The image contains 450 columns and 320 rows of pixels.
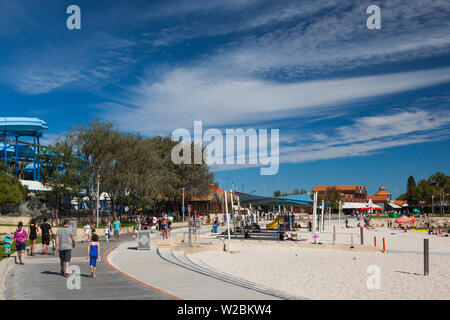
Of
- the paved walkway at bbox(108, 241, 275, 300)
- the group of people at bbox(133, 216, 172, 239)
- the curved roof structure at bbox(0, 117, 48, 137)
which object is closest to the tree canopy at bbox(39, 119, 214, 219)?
the group of people at bbox(133, 216, 172, 239)

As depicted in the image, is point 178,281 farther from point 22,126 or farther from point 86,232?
point 22,126

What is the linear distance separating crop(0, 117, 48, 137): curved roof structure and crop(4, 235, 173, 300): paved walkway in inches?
1844

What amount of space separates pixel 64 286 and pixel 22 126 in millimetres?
51862

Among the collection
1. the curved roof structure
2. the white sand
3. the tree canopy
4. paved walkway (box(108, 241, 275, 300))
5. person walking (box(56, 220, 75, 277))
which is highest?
the curved roof structure

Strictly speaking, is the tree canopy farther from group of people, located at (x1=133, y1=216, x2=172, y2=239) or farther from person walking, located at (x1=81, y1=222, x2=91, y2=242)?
person walking, located at (x1=81, y1=222, x2=91, y2=242)

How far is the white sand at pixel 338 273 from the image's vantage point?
40.1 feet

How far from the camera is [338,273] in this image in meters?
16.2

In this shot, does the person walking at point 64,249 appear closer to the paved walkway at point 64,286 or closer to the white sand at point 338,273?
the paved walkway at point 64,286

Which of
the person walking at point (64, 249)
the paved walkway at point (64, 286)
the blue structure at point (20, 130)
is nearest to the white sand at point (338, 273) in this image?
the paved walkway at point (64, 286)

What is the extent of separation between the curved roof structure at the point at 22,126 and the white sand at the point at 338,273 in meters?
43.0

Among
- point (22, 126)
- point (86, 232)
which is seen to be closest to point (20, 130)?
point (22, 126)

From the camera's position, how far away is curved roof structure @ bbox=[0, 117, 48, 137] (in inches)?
2207
